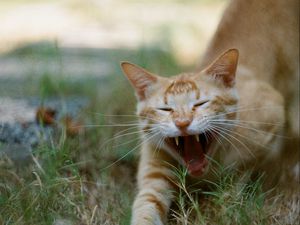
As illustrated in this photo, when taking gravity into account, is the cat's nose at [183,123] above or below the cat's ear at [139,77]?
below

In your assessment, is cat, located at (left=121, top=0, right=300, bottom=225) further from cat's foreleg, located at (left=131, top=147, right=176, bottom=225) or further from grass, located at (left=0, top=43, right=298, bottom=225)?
grass, located at (left=0, top=43, right=298, bottom=225)

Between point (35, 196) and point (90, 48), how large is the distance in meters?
3.22

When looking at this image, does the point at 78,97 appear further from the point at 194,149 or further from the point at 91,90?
the point at 194,149

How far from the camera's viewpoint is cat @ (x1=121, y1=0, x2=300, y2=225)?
299cm

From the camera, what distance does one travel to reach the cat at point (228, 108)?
2994 mm

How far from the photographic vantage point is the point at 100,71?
504 centimetres

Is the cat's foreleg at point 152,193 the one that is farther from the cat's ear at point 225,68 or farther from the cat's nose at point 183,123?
the cat's ear at point 225,68

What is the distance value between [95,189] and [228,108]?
0.76m

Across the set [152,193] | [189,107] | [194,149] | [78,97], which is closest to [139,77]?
[189,107]

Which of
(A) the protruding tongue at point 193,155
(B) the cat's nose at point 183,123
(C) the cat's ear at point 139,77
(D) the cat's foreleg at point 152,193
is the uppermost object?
(C) the cat's ear at point 139,77

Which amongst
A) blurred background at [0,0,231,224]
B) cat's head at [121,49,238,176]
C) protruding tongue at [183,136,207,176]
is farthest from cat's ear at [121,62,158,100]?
protruding tongue at [183,136,207,176]

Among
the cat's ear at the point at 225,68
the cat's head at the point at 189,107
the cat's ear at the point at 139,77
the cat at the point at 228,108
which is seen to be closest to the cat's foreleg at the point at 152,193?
the cat at the point at 228,108

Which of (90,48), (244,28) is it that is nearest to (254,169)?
(244,28)

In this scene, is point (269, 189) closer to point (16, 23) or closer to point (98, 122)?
point (98, 122)
